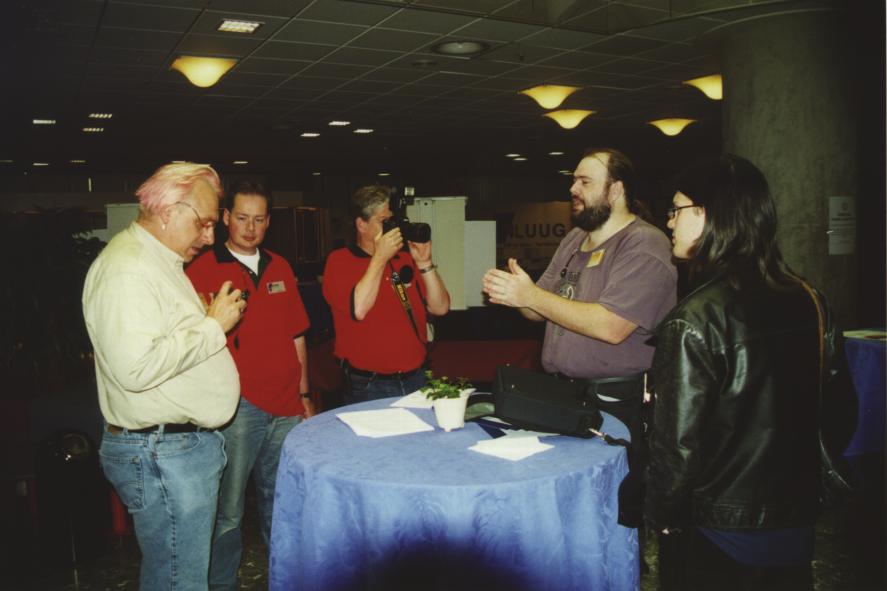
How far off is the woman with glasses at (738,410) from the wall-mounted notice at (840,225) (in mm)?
4184

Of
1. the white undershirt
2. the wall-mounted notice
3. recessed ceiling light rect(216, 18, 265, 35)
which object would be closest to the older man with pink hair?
the white undershirt

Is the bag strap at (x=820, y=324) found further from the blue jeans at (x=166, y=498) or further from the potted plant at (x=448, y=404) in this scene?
the blue jeans at (x=166, y=498)

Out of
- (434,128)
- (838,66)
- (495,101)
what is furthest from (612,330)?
(434,128)

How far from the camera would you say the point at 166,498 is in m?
1.98

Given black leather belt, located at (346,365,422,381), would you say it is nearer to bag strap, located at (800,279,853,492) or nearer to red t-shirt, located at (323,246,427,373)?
red t-shirt, located at (323,246,427,373)

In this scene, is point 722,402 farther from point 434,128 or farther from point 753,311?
point 434,128

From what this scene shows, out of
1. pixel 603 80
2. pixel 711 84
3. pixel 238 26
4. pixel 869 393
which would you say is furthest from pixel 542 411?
pixel 711 84

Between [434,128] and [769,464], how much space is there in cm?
1017

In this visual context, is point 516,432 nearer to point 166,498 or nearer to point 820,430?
point 820,430

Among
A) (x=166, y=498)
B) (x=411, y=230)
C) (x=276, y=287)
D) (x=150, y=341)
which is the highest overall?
(x=411, y=230)

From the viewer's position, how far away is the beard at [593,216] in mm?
2590

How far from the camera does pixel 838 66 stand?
16.9 ft

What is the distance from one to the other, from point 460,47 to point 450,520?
5416 mm

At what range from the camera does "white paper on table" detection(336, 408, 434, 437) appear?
208 cm
